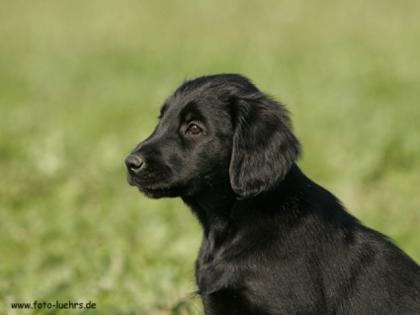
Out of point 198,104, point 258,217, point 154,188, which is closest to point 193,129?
point 198,104

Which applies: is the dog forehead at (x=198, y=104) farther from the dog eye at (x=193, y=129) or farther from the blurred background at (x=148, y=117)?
the blurred background at (x=148, y=117)

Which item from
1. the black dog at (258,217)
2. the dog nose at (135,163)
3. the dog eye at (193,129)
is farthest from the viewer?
the dog eye at (193,129)

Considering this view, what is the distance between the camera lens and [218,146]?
420cm

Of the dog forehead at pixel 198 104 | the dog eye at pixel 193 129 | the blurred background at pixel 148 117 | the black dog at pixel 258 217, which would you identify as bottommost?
the black dog at pixel 258 217

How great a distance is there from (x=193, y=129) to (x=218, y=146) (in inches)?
7.2

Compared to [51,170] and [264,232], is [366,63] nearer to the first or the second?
[51,170]

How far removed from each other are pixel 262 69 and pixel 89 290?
873 cm

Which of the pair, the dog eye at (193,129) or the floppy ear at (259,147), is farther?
the dog eye at (193,129)

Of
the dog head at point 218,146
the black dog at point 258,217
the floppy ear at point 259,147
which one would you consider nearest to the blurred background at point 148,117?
the black dog at point 258,217

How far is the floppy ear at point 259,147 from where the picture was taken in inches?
157

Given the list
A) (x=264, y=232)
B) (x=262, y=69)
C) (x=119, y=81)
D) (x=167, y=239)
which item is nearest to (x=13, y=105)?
(x=119, y=81)

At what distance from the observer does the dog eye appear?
428 cm

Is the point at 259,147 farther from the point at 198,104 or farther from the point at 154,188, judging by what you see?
the point at 154,188

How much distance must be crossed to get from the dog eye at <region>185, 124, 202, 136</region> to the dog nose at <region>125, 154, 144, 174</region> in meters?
0.31
